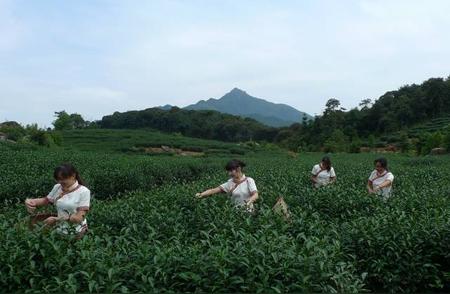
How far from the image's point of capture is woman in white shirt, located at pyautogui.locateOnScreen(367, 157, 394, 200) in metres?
9.05

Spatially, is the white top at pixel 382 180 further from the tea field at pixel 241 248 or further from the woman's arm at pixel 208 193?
the woman's arm at pixel 208 193

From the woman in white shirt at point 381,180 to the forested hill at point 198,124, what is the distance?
7999 cm

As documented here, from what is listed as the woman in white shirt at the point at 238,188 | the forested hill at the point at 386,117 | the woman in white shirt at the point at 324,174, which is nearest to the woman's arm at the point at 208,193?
the woman in white shirt at the point at 238,188

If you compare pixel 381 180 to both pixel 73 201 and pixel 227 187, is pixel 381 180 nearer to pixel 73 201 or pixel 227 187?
pixel 227 187

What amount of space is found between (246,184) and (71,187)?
8.56 ft

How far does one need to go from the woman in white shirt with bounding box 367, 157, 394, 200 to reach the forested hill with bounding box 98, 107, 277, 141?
80.0 metres

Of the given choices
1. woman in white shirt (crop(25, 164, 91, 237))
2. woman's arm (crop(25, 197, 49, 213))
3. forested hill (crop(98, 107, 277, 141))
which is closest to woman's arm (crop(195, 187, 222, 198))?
woman in white shirt (crop(25, 164, 91, 237))

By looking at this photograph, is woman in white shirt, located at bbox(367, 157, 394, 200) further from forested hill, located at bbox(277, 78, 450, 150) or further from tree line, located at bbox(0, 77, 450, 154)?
forested hill, located at bbox(277, 78, 450, 150)

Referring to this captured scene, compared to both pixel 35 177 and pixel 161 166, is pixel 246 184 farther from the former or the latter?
pixel 161 166

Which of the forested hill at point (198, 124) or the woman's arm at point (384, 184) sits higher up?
the forested hill at point (198, 124)

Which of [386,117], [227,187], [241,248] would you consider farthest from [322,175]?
[386,117]

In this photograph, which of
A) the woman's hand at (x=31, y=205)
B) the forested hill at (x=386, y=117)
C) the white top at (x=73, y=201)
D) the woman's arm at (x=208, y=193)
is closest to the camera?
the white top at (x=73, y=201)

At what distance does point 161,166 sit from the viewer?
21266 millimetres

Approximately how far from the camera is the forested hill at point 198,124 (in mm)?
91125
